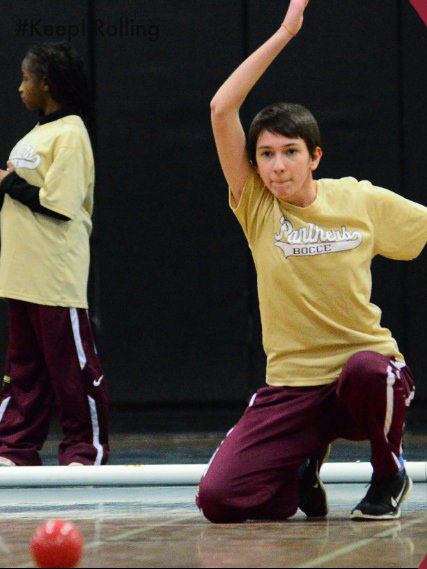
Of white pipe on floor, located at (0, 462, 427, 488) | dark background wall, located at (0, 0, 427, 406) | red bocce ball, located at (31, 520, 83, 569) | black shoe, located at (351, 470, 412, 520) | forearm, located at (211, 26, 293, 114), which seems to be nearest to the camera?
red bocce ball, located at (31, 520, 83, 569)

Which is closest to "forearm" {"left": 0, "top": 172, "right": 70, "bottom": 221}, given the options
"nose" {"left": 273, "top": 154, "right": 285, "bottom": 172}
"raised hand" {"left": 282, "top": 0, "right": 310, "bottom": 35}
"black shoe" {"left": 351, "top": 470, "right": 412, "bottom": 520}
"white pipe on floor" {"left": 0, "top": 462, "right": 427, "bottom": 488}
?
"white pipe on floor" {"left": 0, "top": 462, "right": 427, "bottom": 488}

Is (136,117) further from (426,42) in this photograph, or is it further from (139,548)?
(139,548)

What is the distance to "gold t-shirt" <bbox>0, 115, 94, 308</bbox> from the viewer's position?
3.87 m

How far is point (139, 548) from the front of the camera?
2.28 meters

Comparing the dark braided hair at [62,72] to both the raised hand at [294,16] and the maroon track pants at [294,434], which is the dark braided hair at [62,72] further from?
the maroon track pants at [294,434]

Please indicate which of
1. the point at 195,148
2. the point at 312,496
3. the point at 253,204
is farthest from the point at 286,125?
the point at 195,148

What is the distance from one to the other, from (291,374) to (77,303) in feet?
3.86

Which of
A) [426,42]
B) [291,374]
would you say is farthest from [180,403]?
[291,374]

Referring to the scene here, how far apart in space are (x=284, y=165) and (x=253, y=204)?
0.15 metres

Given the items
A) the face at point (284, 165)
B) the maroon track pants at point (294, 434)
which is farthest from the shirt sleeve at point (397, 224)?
the maroon track pants at point (294, 434)

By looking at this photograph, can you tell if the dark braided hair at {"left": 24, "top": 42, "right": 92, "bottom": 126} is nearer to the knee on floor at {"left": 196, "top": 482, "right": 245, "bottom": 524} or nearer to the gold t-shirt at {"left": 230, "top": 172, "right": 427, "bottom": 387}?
the gold t-shirt at {"left": 230, "top": 172, "right": 427, "bottom": 387}

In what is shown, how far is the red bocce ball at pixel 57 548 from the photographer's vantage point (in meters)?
2.00

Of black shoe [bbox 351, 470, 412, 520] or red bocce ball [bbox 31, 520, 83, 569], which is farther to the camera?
black shoe [bbox 351, 470, 412, 520]

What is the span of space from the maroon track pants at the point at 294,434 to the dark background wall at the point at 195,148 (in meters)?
2.46
